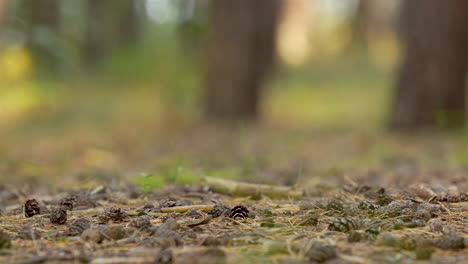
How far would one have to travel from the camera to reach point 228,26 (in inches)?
261

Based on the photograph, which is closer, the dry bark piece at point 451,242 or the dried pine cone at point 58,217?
the dry bark piece at point 451,242

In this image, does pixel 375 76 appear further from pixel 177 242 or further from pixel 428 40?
pixel 177 242

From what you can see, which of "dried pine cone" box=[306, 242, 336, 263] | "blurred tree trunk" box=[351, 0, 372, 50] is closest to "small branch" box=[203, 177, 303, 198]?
"dried pine cone" box=[306, 242, 336, 263]

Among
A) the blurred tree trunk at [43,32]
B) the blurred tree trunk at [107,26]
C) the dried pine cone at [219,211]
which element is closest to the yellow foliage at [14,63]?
the blurred tree trunk at [43,32]

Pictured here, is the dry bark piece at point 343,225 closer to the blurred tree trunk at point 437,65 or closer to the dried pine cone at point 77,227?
the dried pine cone at point 77,227

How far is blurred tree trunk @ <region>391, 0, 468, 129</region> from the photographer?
17.2ft

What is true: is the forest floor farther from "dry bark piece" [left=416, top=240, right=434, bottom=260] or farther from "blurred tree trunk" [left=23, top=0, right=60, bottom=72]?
"blurred tree trunk" [left=23, top=0, right=60, bottom=72]

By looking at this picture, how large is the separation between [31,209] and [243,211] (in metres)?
0.86

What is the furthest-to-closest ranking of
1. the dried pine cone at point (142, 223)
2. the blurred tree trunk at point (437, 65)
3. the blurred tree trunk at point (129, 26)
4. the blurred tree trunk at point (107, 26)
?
the blurred tree trunk at point (129, 26) → the blurred tree trunk at point (107, 26) → the blurred tree trunk at point (437, 65) → the dried pine cone at point (142, 223)

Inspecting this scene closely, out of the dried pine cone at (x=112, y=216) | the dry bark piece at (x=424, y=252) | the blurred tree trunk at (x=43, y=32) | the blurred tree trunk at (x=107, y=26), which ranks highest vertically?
the blurred tree trunk at (x=107, y=26)

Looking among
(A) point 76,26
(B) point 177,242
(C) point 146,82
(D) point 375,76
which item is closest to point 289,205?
(B) point 177,242

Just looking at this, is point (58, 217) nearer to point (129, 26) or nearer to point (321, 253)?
point (321, 253)

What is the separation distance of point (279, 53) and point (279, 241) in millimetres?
13244

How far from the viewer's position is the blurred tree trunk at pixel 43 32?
6.25 m
